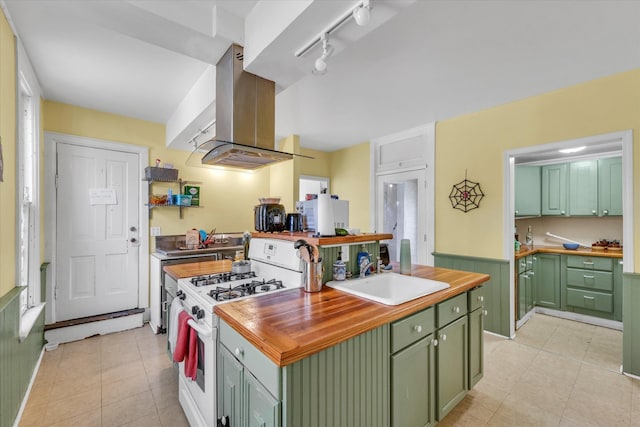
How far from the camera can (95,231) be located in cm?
324

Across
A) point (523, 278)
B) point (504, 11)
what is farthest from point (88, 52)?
point (523, 278)

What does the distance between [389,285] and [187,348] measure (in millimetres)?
1364

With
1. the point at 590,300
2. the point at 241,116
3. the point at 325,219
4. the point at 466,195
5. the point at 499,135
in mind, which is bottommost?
the point at 590,300

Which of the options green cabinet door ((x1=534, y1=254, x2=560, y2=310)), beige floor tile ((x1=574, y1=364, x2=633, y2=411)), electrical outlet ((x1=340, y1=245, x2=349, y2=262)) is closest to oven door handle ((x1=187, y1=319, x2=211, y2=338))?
electrical outlet ((x1=340, y1=245, x2=349, y2=262))

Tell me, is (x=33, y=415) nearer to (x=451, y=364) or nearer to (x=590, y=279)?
(x=451, y=364)

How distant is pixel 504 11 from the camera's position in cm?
165

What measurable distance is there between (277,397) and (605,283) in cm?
427

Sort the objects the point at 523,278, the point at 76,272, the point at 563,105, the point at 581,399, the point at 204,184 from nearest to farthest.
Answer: the point at 581,399 → the point at 563,105 → the point at 76,272 → the point at 523,278 → the point at 204,184

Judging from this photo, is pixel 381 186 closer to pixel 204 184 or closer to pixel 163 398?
pixel 204 184

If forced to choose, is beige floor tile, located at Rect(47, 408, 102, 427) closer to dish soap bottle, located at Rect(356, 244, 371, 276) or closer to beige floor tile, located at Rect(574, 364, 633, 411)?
dish soap bottle, located at Rect(356, 244, 371, 276)

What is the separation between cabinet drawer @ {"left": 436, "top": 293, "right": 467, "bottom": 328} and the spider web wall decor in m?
1.73

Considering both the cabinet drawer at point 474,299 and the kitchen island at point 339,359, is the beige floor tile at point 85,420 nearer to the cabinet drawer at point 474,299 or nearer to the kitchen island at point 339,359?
the kitchen island at point 339,359

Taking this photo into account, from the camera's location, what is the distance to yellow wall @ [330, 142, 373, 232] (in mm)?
4527

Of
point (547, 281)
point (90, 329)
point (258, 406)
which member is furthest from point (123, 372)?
point (547, 281)
